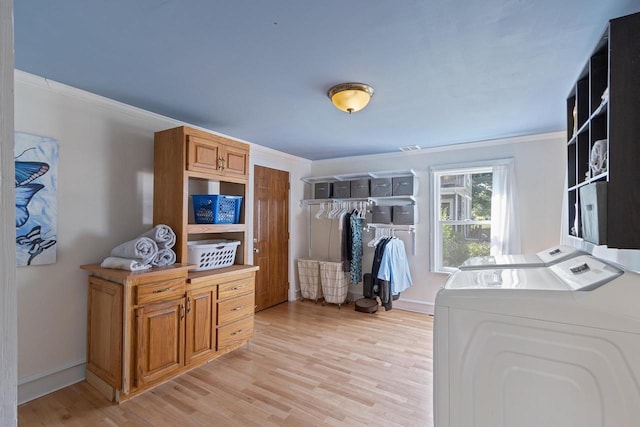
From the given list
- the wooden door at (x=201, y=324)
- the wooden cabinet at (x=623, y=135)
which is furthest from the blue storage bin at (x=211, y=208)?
the wooden cabinet at (x=623, y=135)

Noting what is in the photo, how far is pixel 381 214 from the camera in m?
4.29

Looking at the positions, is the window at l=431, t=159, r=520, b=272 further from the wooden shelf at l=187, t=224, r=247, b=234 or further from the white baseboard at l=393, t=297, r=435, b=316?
the wooden shelf at l=187, t=224, r=247, b=234

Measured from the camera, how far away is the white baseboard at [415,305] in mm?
4172

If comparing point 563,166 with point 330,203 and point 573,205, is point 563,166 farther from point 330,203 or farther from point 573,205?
point 330,203

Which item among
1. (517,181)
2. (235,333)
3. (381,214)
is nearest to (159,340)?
(235,333)

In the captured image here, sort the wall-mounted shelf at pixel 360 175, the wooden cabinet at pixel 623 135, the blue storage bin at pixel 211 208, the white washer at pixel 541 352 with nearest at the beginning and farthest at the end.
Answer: the white washer at pixel 541 352 < the wooden cabinet at pixel 623 135 < the blue storage bin at pixel 211 208 < the wall-mounted shelf at pixel 360 175

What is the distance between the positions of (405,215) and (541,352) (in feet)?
10.8

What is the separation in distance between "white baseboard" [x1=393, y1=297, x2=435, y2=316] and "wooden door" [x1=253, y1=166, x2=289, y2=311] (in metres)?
1.73

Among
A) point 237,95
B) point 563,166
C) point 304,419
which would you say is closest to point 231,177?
point 237,95

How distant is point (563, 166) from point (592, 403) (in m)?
3.42

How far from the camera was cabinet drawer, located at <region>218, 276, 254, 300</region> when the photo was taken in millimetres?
2799

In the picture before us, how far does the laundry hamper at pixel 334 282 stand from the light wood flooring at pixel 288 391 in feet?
3.36

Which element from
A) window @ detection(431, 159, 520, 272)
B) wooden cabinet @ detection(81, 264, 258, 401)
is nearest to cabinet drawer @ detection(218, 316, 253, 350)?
wooden cabinet @ detection(81, 264, 258, 401)

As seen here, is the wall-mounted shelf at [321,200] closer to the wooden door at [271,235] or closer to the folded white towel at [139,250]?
the wooden door at [271,235]
